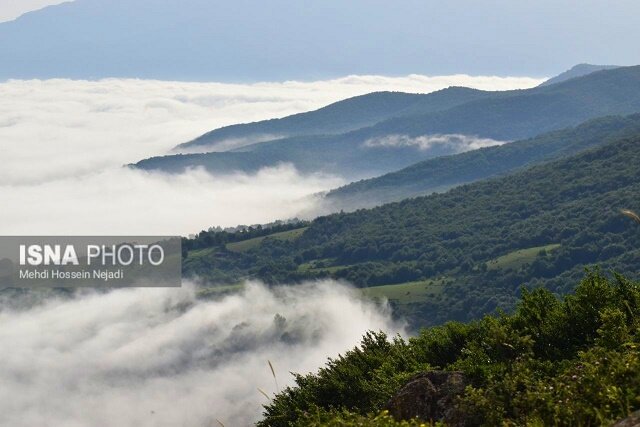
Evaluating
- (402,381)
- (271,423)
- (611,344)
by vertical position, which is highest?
(611,344)

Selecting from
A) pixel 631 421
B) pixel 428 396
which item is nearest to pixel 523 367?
pixel 428 396

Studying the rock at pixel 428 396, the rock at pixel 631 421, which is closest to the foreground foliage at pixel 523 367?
the rock at pixel 428 396

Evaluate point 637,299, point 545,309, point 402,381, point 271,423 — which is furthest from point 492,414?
point 271,423

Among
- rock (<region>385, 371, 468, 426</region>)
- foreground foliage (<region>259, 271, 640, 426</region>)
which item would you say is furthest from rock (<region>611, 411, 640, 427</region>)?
rock (<region>385, 371, 468, 426</region>)

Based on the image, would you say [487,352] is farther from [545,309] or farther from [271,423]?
[271,423]

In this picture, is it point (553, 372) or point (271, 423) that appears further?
point (271, 423)

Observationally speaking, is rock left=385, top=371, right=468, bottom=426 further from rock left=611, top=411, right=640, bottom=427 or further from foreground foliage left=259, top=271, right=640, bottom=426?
rock left=611, top=411, right=640, bottom=427
